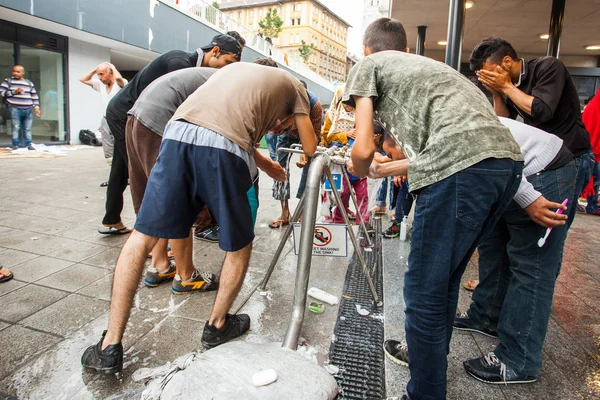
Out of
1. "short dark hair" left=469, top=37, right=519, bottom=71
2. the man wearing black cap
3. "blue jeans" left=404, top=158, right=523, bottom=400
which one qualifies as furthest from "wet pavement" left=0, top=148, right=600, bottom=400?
"short dark hair" left=469, top=37, right=519, bottom=71

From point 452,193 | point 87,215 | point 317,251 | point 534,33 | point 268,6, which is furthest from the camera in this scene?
point 268,6

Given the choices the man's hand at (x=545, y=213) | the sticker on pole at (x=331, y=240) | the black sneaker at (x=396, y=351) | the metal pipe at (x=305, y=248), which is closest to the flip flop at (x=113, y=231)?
the sticker on pole at (x=331, y=240)

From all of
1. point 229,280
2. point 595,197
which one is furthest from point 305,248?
point 595,197

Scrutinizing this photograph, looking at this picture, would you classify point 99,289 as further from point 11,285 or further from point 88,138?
point 88,138

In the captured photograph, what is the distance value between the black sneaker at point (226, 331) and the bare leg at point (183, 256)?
66 centimetres

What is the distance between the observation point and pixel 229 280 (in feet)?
7.27

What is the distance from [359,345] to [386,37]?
175 cm

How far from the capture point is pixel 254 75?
7.02ft

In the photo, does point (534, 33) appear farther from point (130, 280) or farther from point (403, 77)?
point (130, 280)

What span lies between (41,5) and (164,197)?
41.0ft

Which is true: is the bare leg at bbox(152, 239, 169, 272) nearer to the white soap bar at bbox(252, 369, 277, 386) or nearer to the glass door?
the white soap bar at bbox(252, 369, 277, 386)

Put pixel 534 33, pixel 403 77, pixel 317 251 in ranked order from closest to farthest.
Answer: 1. pixel 403 77
2. pixel 317 251
3. pixel 534 33

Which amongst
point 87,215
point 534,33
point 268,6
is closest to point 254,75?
point 87,215

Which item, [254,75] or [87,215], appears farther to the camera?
[87,215]
